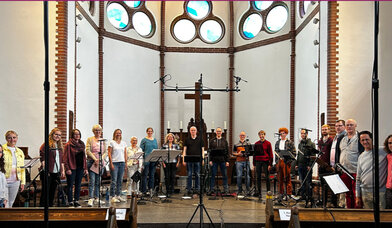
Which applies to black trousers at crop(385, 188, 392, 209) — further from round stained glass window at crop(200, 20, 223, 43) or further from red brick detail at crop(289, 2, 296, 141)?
round stained glass window at crop(200, 20, 223, 43)

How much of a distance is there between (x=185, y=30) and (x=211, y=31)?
41.7 inches

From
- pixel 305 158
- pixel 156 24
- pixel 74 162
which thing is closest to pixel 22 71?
pixel 74 162

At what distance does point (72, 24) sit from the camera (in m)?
10.0

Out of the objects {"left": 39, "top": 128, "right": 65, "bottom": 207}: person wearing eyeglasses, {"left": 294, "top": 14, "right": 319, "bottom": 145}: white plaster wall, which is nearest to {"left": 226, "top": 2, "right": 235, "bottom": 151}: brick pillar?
{"left": 294, "top": 14, "right": 319, "bottom": 145}: white plaster wall

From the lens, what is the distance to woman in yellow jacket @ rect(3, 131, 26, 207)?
647 centimetres

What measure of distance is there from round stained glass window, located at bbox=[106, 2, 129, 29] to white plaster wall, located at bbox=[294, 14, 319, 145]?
20.5 ft

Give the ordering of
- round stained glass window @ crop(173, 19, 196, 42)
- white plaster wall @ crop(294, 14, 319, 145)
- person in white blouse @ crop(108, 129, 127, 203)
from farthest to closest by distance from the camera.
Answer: round stained glass window @ crop(173, 19, 196, 42) < white plaster wall @ crop(294, 14, 319, 145) < person in white blouse @ crop(108, 129, 127, 203)

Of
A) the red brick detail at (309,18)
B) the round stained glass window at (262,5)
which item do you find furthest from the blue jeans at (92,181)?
the round stained glass window at (262,5)

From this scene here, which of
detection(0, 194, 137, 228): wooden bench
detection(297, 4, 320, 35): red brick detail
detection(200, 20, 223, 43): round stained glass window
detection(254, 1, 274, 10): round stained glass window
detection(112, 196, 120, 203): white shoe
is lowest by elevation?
detection(112, 196, 120, 203): white shoe

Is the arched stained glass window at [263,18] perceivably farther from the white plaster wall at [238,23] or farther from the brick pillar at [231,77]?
the brick pillar at [231,77]

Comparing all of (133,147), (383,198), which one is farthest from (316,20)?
(383,198)

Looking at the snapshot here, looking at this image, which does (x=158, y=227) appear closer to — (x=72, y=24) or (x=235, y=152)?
(x=235, y=152)

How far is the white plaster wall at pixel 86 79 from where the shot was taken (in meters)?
11.5

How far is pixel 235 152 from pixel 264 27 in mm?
6834
